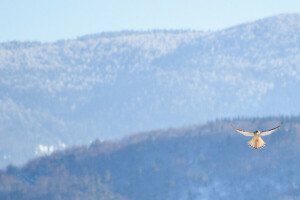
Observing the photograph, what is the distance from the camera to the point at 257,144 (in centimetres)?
4250
